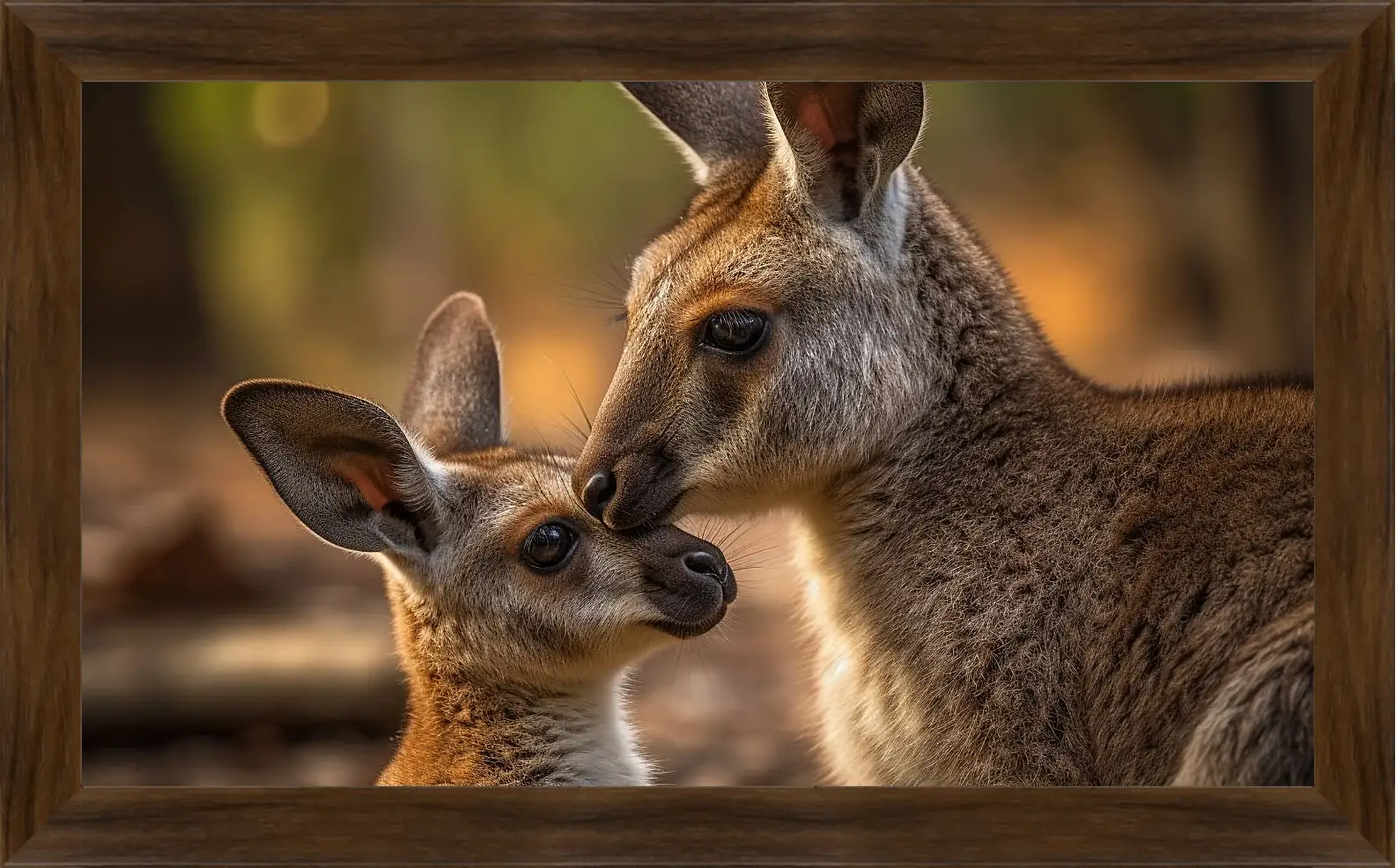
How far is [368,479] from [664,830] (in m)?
1.07

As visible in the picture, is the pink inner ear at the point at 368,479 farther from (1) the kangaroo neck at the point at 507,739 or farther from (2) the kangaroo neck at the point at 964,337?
(2) the kangaroo neck at the point at 964,337

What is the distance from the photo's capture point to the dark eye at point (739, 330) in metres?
3.48

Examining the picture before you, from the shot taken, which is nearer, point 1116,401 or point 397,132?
point 1116,401

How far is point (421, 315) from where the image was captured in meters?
5.36

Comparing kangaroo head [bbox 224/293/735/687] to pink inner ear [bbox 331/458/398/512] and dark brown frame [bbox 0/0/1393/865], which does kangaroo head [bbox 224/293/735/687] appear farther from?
dark brown frame [bbox 0/0/1393/865]

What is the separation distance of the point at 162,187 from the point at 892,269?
7.02ft

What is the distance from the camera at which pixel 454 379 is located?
429 cm

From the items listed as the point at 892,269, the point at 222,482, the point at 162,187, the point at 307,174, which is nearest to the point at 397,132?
the point at 307,174
